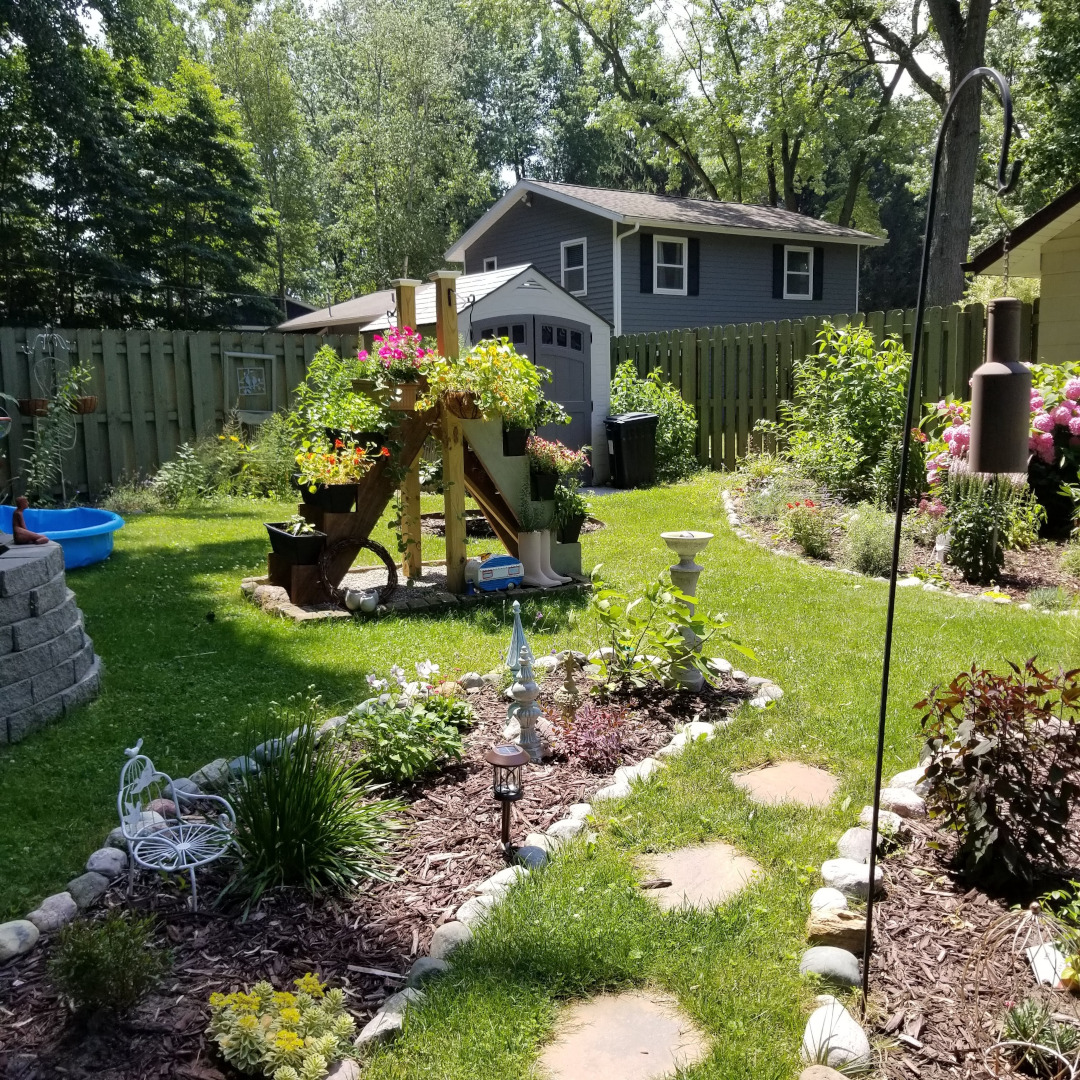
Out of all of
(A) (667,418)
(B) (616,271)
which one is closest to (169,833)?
(A) (667,418)

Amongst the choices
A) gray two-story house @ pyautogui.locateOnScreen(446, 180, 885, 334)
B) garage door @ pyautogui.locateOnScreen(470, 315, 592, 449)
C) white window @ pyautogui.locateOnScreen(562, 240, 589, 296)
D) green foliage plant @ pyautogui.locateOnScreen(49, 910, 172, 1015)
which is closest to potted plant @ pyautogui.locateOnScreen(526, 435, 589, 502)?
green foliage plant @ pyautogui.locateOnScreen(49, 910, 172, 1015)

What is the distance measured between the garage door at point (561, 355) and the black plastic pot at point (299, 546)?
6.54m

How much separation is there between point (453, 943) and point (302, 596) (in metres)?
3.78

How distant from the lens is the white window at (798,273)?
20188 millimetres

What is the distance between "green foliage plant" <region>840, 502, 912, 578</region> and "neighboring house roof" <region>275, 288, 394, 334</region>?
1482 centimetres

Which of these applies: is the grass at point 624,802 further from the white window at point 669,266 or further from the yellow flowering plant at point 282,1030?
the white window at point 669,266

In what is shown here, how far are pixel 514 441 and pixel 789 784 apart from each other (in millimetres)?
3516

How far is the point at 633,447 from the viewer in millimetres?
11844

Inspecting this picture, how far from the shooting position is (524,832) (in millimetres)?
3133

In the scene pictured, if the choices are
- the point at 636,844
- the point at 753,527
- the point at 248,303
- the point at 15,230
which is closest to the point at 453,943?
the point at 636,844

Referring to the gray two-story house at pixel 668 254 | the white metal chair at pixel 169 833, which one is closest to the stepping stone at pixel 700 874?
the white metal chair at pixel 169 833

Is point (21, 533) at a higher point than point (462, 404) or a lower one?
lower

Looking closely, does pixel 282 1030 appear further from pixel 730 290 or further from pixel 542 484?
pixel 730 290

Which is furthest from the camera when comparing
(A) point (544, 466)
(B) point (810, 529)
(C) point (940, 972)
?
(B) point (810, 529)
